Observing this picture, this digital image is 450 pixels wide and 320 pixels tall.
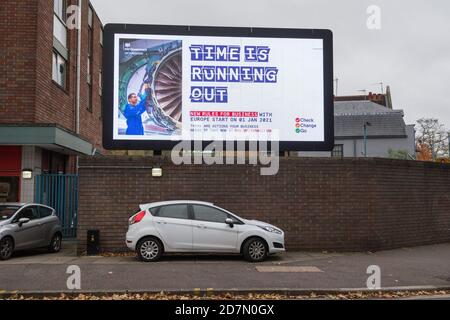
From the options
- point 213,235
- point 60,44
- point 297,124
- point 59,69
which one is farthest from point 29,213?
point 60,44

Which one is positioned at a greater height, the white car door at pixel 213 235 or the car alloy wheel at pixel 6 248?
the white car door at pixel 213 235

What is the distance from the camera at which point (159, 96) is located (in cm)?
1446

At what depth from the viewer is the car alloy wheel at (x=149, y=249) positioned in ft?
41.0

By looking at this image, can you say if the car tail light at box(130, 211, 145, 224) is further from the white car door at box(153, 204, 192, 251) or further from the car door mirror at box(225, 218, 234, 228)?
the car door mirror at box(225, 218, 234, 228)

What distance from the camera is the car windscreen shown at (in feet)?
44.6

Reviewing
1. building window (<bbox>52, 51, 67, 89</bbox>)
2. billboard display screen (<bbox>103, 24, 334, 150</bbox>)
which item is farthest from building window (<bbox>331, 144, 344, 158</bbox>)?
billboard display screen (<bbox>103, 24, 334, 150</bbox>)

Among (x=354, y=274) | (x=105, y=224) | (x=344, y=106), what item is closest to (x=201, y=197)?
(x=105, y=224)

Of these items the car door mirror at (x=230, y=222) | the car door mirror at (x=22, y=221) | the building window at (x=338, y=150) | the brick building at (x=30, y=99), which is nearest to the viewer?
the car door mirror at (x=230, y=222)

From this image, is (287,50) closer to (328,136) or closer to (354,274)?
(328,136)

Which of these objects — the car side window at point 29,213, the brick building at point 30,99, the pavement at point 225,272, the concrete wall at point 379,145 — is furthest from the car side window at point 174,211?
the concrete wall at point 379,145

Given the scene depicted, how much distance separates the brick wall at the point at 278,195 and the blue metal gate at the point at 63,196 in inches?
176

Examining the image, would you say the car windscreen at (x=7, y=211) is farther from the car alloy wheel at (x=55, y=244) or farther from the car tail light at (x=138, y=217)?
the car tail light at (x=138, y=217)

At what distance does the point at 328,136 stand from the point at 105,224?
22.6 ft

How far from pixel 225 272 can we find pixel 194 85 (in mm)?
5757
